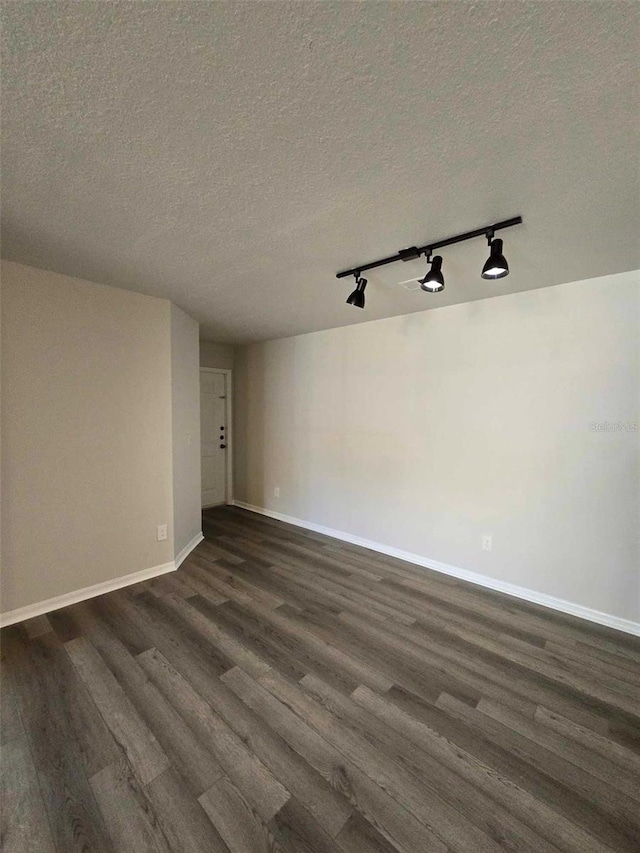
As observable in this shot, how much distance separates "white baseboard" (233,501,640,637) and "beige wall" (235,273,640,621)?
0.05 metres

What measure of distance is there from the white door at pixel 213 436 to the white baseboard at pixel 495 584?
66.3 inches

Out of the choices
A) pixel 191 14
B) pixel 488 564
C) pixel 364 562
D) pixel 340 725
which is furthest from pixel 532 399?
pixel 191 14

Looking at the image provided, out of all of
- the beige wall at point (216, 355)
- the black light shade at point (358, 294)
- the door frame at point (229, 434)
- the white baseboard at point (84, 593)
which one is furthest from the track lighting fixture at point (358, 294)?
the door frame at point (229, 434)

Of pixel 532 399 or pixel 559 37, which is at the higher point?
pixel 559 37

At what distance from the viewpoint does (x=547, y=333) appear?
8.57ft

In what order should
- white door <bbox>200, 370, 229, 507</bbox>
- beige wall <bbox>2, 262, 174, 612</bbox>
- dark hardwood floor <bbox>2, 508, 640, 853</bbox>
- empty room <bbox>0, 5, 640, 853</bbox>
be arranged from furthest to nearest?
white door <bbox>200, 370, 229, 507</bbox>, beige wall <bbox>2, 262, 174, 612</bbox>, dark hardwood floor <bbox>2, 508, 640, 853</bbox>, empty room <bbox>0, 5, 640, 853</bbox>

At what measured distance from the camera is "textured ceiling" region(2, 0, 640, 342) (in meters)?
0.86

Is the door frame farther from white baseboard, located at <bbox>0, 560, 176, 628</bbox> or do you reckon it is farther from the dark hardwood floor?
the dark hardwood floor

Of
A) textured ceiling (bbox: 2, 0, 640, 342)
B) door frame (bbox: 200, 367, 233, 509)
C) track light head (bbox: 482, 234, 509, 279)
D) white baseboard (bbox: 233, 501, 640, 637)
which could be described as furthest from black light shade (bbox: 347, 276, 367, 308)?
door frame (bbox: 200, 367, 233, 509)

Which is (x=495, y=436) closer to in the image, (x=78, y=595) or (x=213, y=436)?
(x=78, y=595)

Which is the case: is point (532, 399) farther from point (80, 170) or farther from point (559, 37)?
point (80, 170)

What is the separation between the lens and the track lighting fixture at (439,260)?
5.61 feet

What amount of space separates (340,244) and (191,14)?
1.22 meters

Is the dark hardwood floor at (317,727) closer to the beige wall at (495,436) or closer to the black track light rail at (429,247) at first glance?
the beige wall at (495,436)
